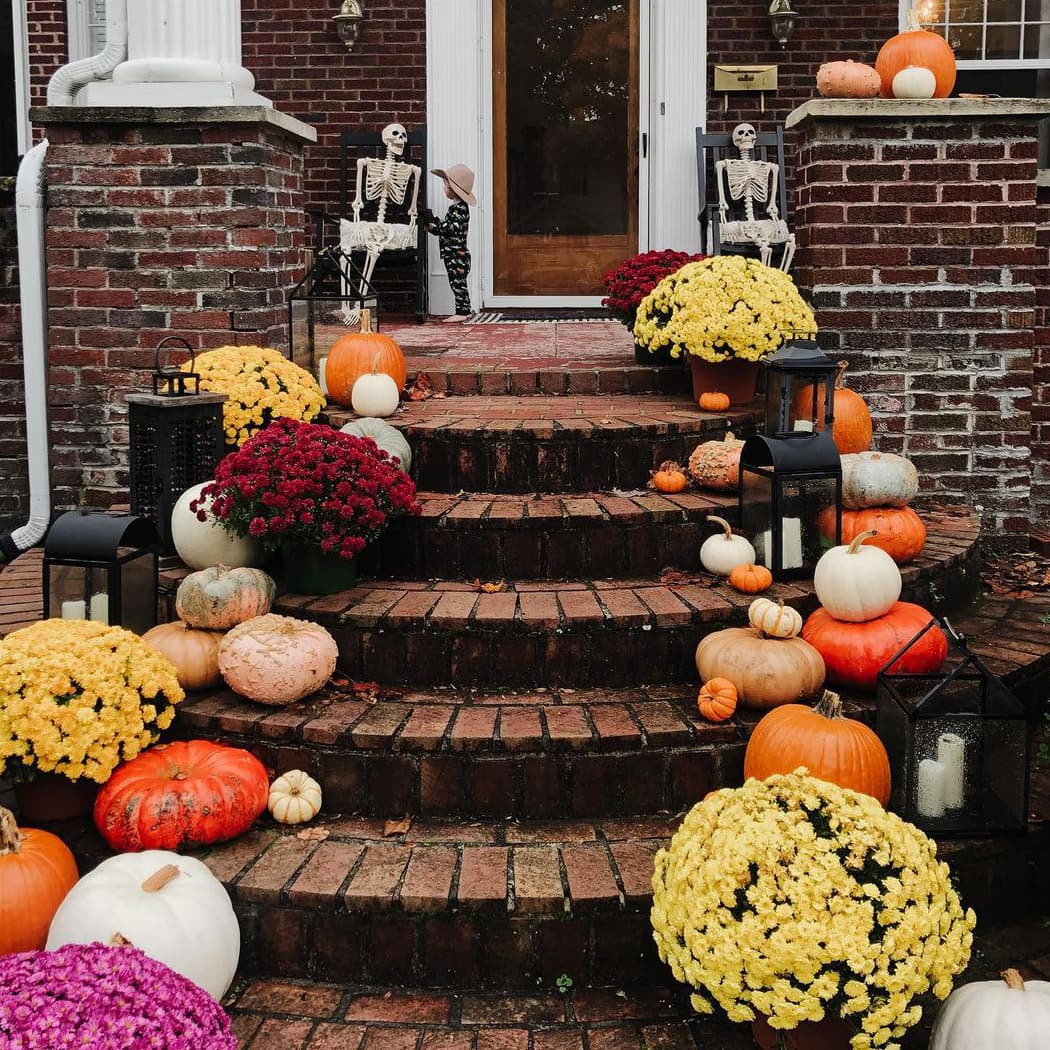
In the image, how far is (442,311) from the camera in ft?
25.6

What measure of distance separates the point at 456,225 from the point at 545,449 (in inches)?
149

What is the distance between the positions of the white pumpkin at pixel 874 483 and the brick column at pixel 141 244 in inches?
86.4

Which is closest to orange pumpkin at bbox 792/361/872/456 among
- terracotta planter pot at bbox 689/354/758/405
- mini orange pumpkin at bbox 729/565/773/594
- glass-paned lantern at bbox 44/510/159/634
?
terracotta planter pot at bbox 689/354/758/405

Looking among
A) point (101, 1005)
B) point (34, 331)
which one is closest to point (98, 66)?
point (34, 331)

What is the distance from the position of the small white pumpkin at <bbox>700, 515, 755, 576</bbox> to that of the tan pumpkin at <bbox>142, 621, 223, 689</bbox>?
138 centimetres

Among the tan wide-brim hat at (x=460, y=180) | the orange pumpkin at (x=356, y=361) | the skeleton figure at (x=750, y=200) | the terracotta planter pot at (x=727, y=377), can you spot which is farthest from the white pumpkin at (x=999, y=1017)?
the tan wide-brim hat at (x=460, y=180)

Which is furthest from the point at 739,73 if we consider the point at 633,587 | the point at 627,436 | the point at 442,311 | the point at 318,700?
the point at 318,700

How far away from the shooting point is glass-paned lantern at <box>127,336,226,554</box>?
3.71 meters

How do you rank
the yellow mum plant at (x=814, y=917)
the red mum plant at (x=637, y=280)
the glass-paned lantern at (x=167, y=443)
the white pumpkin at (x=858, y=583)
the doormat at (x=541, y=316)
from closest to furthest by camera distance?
the yellow mum plant at (x=814, y=917) → the white pumpkin at (x=858, y=583) → the glass-paned lantern at (x=167, y=443) → the red mum plant at (x=637, y=280) → the doormat at (x=541, y=316)

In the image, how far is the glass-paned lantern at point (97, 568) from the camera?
3.25 metres

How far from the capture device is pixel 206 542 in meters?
3.52

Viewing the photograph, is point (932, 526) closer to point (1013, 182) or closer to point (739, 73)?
point (1013, 182)

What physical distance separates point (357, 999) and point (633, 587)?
1418 millimetres

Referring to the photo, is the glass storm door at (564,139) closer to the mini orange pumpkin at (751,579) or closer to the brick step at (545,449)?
the brick step at (545,449)
